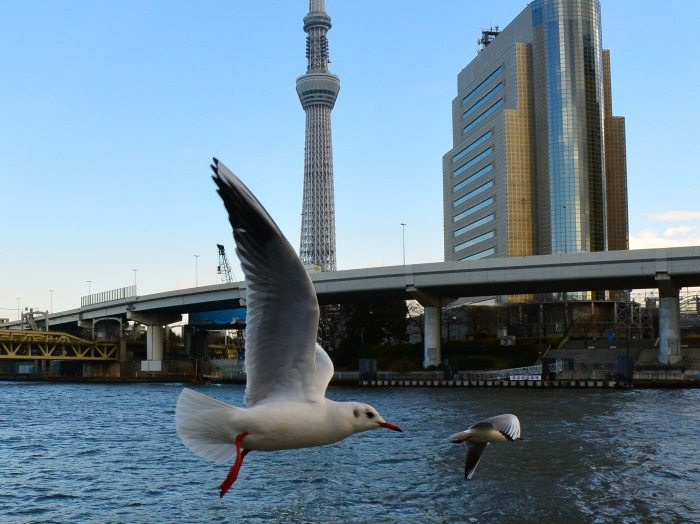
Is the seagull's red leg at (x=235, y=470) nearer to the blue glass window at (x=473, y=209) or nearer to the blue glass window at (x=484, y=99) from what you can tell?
the blue glass window at (x=473, y=209)

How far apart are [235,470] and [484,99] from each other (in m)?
143

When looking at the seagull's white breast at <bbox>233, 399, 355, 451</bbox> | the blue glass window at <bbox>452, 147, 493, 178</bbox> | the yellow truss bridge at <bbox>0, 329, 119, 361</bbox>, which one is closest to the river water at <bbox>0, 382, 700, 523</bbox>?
the seagull's white breast at <bbox>233, 399, 355, 451</bbox>

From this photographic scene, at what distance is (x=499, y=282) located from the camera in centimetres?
7469

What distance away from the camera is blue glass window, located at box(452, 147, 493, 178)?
453 feet

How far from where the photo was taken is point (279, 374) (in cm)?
844

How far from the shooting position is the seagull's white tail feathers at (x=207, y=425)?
8062 millimetres

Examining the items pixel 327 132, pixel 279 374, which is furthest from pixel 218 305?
pixel 327 132

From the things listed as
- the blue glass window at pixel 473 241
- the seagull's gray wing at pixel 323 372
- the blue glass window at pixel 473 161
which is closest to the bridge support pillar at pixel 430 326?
the blue glass window at pixel 473 241

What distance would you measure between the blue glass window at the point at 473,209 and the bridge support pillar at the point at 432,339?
5746 cm

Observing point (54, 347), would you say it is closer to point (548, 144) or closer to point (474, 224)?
point (474, 224)

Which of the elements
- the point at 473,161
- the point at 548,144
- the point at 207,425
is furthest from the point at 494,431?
the point at 473,161

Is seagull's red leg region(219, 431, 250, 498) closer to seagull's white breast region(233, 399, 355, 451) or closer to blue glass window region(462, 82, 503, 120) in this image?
seagull's white breast region(233, 399, 355, 451)

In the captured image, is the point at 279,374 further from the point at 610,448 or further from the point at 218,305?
the point at 218,305

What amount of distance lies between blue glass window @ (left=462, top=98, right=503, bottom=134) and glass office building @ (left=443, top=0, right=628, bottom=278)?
1.30 feet
